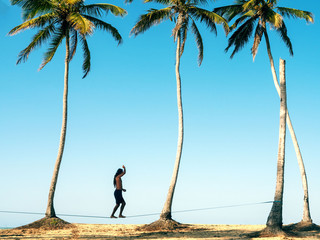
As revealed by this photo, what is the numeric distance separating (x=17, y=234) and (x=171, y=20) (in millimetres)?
14832

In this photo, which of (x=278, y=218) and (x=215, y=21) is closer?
(x=278, y=218)

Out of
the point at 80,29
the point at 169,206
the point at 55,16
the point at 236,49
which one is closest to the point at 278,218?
the point at 169,206

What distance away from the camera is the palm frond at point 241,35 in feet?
85.1

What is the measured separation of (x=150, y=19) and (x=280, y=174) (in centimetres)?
1193

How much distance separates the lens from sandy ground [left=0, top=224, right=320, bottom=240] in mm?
18250

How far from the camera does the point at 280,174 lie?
1912cm

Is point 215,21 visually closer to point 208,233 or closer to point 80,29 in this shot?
point 80,29

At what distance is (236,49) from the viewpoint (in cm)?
2627

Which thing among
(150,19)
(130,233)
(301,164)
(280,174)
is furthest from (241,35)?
(130,233)

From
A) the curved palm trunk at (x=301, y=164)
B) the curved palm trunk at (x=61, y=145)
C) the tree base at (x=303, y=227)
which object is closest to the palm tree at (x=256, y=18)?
the curved palm trunk at (x=301, y=164)

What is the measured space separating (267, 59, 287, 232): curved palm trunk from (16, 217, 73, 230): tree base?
33.6 feet

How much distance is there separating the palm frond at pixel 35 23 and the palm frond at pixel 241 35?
11.4 m

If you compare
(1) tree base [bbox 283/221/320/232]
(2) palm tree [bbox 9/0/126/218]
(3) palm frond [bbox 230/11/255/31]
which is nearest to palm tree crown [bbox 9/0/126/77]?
(2) palm tree [bbox 9/0/126/218]

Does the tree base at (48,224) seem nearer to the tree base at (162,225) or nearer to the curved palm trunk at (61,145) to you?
the curved palm trunk at (61,145)
